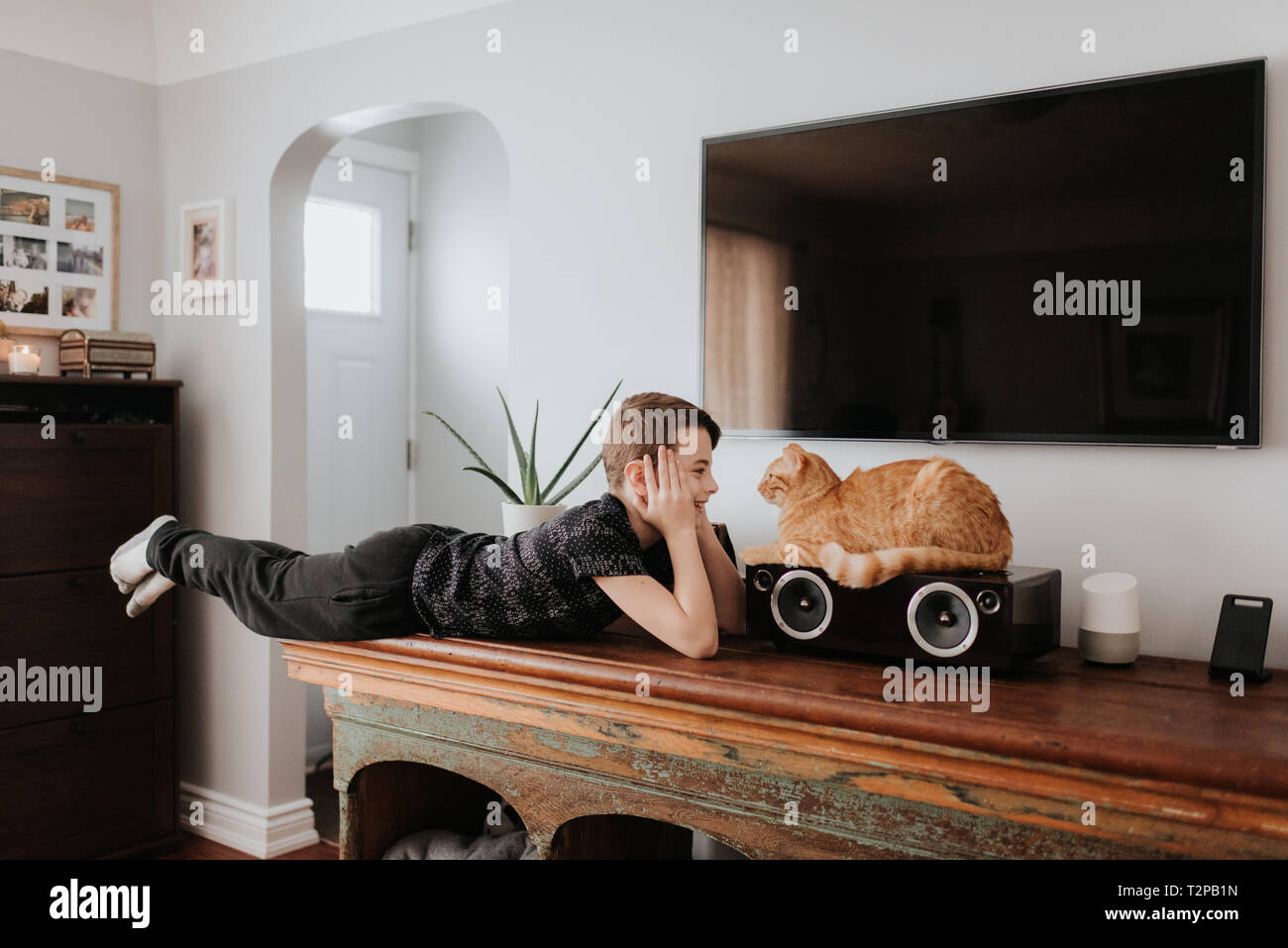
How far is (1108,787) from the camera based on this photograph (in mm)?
1208

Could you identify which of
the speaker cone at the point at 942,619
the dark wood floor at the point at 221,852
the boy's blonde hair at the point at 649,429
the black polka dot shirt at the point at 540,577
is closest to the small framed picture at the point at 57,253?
the dark wood floor at the point at 221,852

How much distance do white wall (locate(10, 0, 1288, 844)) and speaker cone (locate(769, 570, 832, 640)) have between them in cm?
50

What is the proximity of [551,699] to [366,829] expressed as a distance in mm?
629

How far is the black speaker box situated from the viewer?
1.45m

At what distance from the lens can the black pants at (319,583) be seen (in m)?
1.84

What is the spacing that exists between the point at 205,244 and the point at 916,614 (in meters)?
2.71

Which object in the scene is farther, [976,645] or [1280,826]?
A: [976,645]

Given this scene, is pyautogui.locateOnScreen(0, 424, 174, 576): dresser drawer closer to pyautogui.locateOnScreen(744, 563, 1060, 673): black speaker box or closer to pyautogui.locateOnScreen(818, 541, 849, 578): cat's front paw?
pyautogui.locateOnScreen(744, 563, 1060, 673): black speaker box

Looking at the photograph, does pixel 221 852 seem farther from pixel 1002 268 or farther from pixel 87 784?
pixel 1002 268

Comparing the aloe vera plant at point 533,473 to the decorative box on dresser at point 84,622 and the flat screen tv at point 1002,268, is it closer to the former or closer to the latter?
the flat screen tv at point 1002,268

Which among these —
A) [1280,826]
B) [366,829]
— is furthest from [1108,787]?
[366,829]

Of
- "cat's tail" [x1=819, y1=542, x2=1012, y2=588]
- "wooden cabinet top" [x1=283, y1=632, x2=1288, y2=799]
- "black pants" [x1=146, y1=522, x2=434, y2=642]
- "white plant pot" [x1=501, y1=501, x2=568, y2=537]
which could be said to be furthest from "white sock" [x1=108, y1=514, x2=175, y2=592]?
"cat's tail" [x1=819, y1=542, x2=1012, y2=588]
